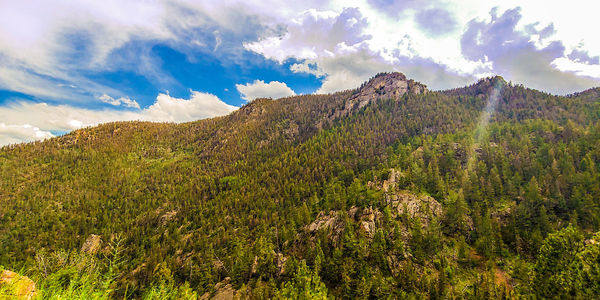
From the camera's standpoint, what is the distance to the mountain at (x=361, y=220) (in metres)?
52.3

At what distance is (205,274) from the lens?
8600 centimetres

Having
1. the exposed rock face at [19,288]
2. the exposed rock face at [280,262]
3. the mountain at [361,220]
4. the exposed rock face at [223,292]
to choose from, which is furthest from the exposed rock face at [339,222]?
the exposed rock face at [19,288]

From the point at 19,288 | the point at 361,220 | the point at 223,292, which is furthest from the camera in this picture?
the point at 361,220

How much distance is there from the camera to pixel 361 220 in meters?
88.6

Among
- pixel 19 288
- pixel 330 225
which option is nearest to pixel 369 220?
pixel 330 225

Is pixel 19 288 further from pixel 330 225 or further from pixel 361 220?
pixel 330 225

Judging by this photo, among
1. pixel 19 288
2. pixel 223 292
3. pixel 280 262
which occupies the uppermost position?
pixel 19 288

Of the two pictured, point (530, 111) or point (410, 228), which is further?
point (530, 111)

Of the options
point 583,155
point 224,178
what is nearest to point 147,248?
point 224,178

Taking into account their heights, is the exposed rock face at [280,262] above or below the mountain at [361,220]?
below

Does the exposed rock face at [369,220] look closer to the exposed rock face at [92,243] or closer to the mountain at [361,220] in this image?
the mountain at [361,220]

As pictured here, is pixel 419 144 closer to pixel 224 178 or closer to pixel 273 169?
pixel 273 169

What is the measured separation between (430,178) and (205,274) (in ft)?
330

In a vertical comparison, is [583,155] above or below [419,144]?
below
